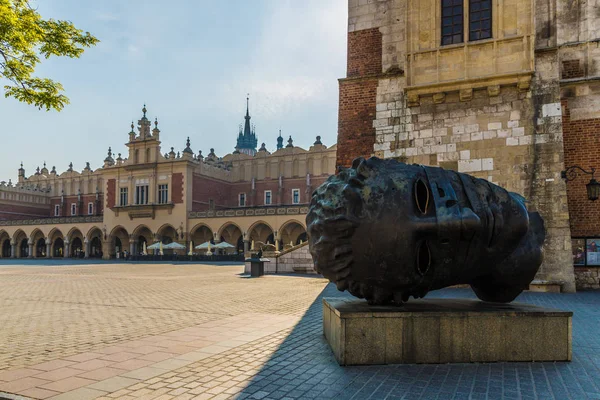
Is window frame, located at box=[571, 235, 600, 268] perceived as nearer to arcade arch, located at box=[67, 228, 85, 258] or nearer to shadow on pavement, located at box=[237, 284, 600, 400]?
shadow on pavement, located at box=[237, 284, 600, 400]

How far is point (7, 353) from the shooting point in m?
5.01

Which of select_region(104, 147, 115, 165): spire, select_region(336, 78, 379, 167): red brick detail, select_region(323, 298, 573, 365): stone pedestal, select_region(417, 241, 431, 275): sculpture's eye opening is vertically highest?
select_region(104, 147, 115, 165): spire

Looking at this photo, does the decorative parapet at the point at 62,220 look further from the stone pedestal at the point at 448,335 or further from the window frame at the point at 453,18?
the stone pedestal at the point at 448,335

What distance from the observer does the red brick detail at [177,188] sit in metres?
47.3

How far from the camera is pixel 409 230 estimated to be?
165 inches

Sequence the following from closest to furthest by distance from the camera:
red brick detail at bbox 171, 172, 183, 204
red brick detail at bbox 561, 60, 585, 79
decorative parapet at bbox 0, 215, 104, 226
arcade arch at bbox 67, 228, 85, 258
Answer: red brick detail at bbox 561, 60, 585, 79, red brick detail at bbox 171, 172, 183, 204, decorative parapet at bbox 0, 215, 104, 226, arcade arch at bbox 67, 228, 85, 258

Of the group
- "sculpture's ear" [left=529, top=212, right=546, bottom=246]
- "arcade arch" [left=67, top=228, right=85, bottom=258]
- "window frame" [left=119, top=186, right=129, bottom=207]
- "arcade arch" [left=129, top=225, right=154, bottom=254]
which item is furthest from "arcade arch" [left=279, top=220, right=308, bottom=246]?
"sculpture's ear" [left=529, top=212, right=546, bottom=246]

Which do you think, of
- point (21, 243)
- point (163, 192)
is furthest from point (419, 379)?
point (21, 243)

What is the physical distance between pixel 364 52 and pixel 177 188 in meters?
36.3

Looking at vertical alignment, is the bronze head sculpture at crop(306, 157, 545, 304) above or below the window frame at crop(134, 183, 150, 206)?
below

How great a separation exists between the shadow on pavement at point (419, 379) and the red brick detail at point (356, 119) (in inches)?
388

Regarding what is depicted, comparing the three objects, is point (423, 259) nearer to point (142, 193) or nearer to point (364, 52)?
point (364, 52)

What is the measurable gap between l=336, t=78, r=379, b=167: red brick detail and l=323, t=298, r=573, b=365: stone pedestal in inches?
390

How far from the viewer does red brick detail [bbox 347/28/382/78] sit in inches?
567
